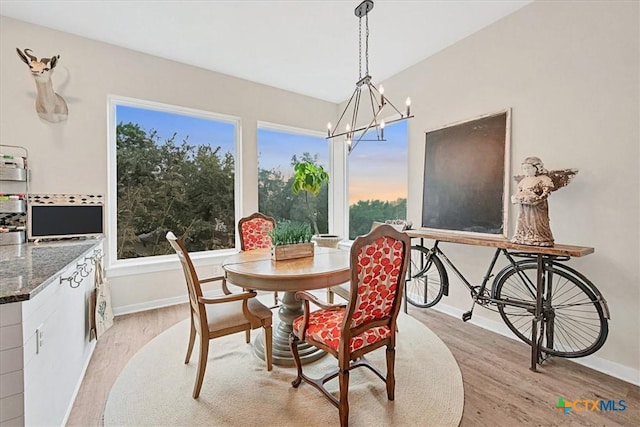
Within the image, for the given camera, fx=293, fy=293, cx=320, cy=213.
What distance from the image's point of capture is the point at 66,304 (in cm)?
184

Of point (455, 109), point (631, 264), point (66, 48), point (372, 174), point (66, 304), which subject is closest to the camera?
point (66, 304)

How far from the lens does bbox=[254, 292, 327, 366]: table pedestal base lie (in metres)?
2.34

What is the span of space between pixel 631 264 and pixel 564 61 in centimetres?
168

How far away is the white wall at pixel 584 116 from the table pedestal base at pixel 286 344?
75.2 inches

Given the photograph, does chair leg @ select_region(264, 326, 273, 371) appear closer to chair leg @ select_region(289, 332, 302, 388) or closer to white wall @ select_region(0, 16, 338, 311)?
chair leg @ select_region(289, 332, 302, 388)

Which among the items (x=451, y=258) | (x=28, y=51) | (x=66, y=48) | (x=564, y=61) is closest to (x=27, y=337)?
(x=28, y=51)

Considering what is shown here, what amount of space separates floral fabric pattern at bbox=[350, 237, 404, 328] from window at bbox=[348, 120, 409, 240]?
2318 mm

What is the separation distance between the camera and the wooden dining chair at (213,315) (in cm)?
192

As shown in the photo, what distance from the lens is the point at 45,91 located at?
110 inches

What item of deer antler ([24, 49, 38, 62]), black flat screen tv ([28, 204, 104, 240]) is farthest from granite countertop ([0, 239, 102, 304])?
deer antler ([24, 49, 38, 62])

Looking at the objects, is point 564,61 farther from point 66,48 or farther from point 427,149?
point 66,48

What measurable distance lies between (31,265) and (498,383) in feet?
10.3

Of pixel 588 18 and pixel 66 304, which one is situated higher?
pixel 588 18

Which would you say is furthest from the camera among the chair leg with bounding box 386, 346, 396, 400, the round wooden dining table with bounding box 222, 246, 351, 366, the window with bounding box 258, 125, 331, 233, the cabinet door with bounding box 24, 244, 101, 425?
the window with bounding box 258, 125, 331, 233
